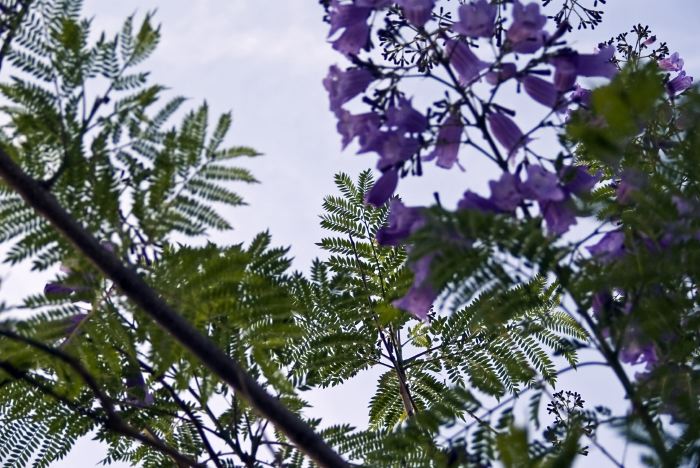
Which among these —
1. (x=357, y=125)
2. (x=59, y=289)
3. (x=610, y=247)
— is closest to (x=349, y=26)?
(x=357, y=125)

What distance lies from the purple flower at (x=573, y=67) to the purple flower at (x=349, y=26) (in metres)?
0.48

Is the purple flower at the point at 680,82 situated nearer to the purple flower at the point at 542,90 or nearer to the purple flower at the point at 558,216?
the purple flower at the point at 542,90

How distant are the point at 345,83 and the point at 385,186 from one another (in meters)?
0.28

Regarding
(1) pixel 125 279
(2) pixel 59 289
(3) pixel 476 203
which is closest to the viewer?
(1) pixel 125 279

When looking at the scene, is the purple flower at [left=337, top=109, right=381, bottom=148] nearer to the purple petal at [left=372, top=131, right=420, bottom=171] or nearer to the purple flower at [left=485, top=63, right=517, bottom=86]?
the purple petal at [left=372, top=131, right=420, bottom=171]

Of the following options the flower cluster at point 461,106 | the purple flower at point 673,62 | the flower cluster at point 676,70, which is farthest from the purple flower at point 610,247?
the purple flower at point 673,62

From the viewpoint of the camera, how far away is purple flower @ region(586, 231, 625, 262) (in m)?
2.24

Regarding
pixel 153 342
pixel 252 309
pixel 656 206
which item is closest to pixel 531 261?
pixel 656 206

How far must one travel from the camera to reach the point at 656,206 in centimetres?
212

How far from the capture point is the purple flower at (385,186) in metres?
2.37

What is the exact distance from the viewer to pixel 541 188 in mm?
2170

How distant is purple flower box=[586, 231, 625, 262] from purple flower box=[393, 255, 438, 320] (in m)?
0.40

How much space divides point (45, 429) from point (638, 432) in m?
1.75

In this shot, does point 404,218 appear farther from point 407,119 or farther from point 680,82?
point 680,82
